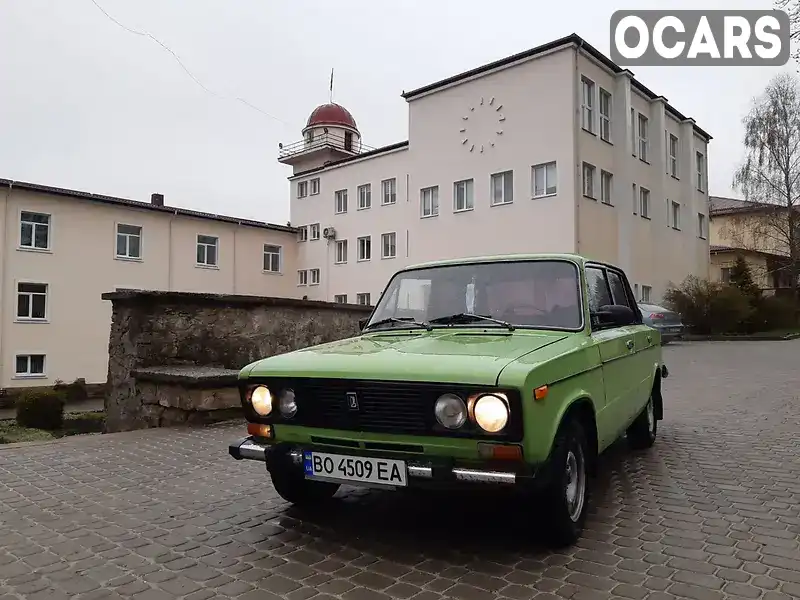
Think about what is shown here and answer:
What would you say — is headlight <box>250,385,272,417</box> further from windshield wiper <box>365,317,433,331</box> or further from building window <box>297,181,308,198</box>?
building window <box>297,181,308,198</box>

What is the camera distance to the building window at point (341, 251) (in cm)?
3694

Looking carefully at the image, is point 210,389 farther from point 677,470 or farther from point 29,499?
point 677,470

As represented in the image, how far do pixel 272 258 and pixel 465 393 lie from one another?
36.1m

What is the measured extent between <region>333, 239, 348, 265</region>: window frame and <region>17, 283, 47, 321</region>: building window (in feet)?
50.5

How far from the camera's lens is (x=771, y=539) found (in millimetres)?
3777

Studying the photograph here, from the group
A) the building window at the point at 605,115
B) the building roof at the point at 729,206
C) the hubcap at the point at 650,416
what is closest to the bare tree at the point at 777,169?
the building roof at the point at 729,206

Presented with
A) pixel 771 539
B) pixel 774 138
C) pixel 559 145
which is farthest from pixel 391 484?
pixel 774 138

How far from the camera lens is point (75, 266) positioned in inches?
1123

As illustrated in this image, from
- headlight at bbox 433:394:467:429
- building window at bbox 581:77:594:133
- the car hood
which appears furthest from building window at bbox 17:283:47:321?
headlight at bbox 433:394:467:429

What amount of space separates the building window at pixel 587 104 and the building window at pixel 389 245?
1249 centimetres

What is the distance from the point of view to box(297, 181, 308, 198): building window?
3966 cm

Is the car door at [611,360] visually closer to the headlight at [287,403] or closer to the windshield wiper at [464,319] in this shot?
the windshield wiper at [464,319]

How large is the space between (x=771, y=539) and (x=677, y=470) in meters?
1.69

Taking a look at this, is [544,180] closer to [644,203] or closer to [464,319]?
[644,203]
